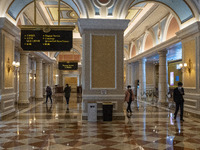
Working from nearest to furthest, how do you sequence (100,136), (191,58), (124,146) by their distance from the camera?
(124,146) → (100,136) → (191,58)

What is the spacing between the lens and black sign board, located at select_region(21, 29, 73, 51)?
7352 mm

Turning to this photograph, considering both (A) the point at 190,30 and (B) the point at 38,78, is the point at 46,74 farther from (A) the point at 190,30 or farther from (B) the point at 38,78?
(A) the point at 190,30

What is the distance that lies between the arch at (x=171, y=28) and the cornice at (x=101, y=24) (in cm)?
486

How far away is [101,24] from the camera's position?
26.8ft

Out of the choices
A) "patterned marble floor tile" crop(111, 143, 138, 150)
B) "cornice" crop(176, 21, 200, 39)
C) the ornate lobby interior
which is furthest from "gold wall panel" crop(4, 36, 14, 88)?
"cornice" crop(176, 21, 200, 39)

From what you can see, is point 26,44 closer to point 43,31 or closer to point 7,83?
point 43,31

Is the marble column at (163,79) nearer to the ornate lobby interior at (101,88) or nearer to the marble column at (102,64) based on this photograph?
the ornate lobby interior at (101,88)

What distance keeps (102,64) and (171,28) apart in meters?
6.11

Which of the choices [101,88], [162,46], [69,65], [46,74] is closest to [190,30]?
[162,46]

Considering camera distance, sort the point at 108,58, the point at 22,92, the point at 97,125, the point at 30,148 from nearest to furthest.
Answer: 1. the point at 30,148
2. the point at 97,125
3. the point at 108,58
4. the point at 22,92

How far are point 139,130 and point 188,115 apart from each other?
4.01m

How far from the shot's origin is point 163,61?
14188 millimetres

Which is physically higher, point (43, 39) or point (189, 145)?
point (43, 39)

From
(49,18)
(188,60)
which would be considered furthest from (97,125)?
(49,18)
